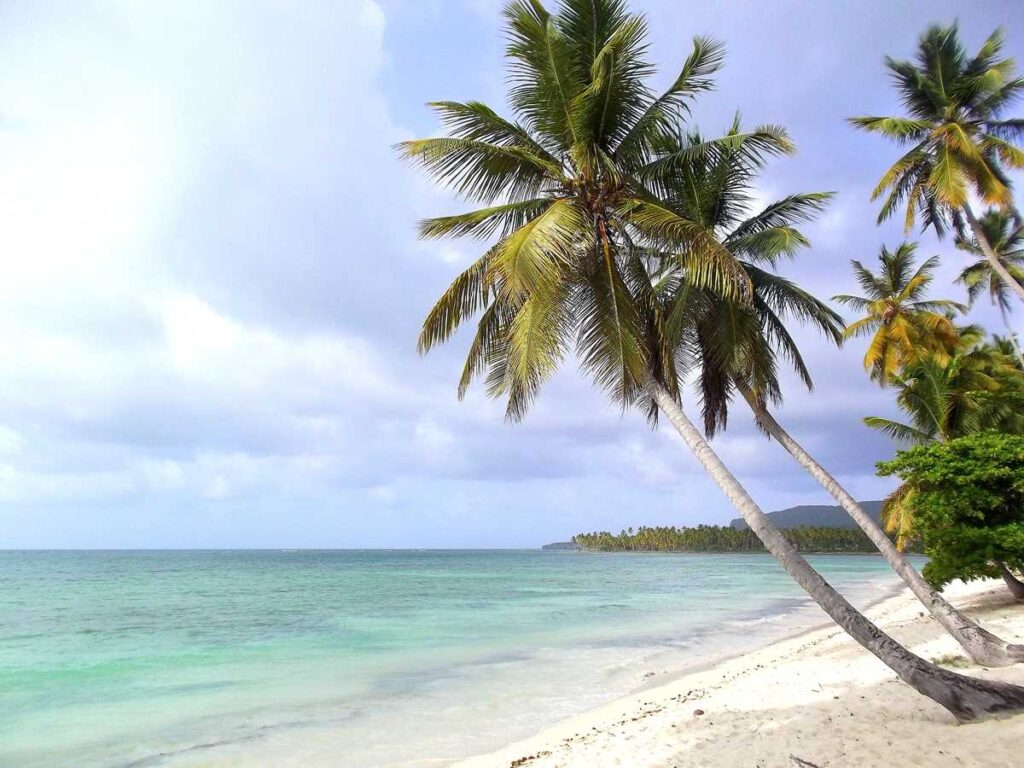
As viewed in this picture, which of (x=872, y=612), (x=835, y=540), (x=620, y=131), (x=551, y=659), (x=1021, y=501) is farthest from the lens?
(x=835, y=540)

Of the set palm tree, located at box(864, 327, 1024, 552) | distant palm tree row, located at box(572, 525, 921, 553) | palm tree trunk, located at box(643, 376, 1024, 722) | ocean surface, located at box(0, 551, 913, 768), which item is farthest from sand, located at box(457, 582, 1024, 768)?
distant palm tree row, located at box(572, 525, 921, 553)

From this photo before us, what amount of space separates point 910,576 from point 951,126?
1057 centimetres

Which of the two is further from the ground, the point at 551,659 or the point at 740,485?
the point at 740,485

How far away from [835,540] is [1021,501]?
117 m

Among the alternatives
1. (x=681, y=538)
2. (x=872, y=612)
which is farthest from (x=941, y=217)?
(x=681, y=538)

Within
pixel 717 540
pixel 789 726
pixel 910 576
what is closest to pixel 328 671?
pixel 789 726

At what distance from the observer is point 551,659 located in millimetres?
13156

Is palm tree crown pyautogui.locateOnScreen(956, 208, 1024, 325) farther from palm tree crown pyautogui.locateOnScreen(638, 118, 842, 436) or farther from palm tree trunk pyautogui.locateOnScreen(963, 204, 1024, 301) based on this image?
palm tree crown pyautogui.locateOnScreen(638, 118, 842, 436)

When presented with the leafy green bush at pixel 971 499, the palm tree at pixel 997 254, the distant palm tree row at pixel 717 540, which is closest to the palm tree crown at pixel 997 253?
the palm tree at pixel 997 254

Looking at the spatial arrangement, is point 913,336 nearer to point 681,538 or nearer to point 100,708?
point 100,708

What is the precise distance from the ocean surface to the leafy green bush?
507 centimetres

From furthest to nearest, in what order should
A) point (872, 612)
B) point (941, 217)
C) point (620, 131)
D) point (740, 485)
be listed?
1. point (872, 612)
2. point (941, 217)
3. point (620, 131)
4. point (740, 485)

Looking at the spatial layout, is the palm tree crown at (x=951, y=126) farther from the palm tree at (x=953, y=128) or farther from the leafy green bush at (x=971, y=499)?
the leafy green bush at (x=971, y=499)

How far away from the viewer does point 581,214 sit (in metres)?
7.16
